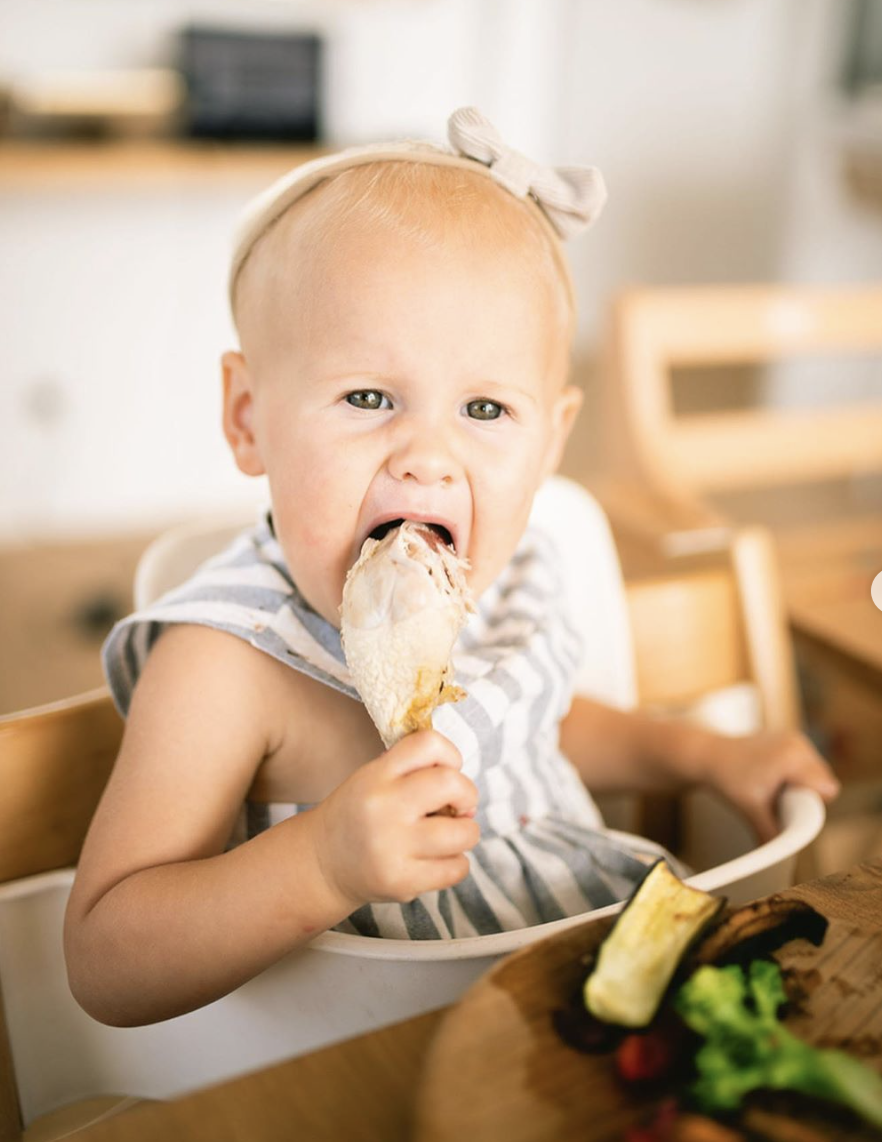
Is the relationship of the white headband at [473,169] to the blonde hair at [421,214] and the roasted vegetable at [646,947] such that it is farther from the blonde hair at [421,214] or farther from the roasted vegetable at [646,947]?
the roasted vegetable at [646,947]

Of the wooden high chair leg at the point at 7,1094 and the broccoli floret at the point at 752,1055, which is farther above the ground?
the broccoli floret at the point at 752,1055

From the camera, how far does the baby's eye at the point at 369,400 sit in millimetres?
684

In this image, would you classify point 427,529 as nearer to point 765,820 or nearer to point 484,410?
point 484,410

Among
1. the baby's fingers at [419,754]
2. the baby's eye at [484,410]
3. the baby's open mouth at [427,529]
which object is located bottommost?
the baby's fingers at [419,754]

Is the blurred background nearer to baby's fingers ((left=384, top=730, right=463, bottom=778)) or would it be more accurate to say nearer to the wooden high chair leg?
the wooden high chair leg

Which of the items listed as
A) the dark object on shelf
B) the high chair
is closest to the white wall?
the dark object on shelf

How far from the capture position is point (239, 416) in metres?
0.80

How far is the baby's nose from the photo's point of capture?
655mm

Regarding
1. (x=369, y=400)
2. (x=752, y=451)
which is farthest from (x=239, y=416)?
(x=752, y=451)

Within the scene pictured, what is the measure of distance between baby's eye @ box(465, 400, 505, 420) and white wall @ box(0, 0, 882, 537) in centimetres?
236

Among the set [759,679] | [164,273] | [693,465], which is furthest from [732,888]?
[164,273]

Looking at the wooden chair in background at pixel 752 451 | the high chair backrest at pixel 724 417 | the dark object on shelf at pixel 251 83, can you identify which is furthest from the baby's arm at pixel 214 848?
the dark object on shelf at pixel 251 83

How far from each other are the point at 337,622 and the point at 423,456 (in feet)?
0.48

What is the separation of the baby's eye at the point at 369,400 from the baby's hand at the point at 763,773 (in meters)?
0.42
